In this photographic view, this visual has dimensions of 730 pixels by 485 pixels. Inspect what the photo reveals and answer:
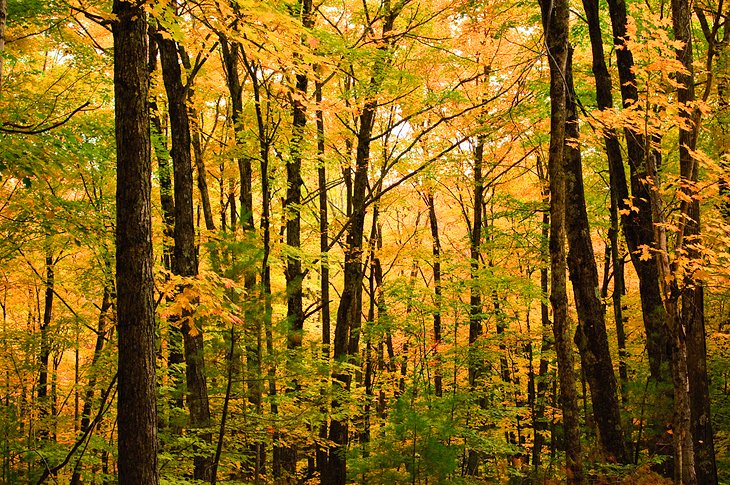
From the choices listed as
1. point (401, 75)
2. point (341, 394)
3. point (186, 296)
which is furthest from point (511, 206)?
point (186, 296)

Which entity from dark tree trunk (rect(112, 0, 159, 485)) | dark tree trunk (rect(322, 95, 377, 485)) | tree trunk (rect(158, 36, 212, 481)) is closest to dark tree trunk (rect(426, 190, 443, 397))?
dark tree trunk (rect(322, 95, 377, 485))

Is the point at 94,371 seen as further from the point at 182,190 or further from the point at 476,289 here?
the point at 476,289

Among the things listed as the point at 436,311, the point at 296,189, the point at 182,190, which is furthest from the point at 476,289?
the point at 182,190

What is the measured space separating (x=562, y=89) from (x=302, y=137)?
5.83 meters

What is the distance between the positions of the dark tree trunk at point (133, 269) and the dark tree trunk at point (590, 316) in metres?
5.84

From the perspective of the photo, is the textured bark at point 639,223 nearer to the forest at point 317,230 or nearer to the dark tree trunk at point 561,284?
the forest at point 317,230

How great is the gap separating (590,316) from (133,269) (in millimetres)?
6381

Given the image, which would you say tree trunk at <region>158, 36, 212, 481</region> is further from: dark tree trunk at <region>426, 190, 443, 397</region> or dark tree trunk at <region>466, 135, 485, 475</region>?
dark tree trunk at <region>466, 135, 485, 475</region>

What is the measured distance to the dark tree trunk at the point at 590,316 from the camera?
7477 mm

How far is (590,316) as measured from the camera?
7617mm

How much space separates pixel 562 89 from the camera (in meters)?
5.70

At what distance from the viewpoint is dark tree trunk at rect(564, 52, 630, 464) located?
294 inches

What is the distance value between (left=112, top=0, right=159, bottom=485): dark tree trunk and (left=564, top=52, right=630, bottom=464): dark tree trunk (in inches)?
230

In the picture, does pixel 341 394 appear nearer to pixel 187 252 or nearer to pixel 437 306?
pixel 187 252
